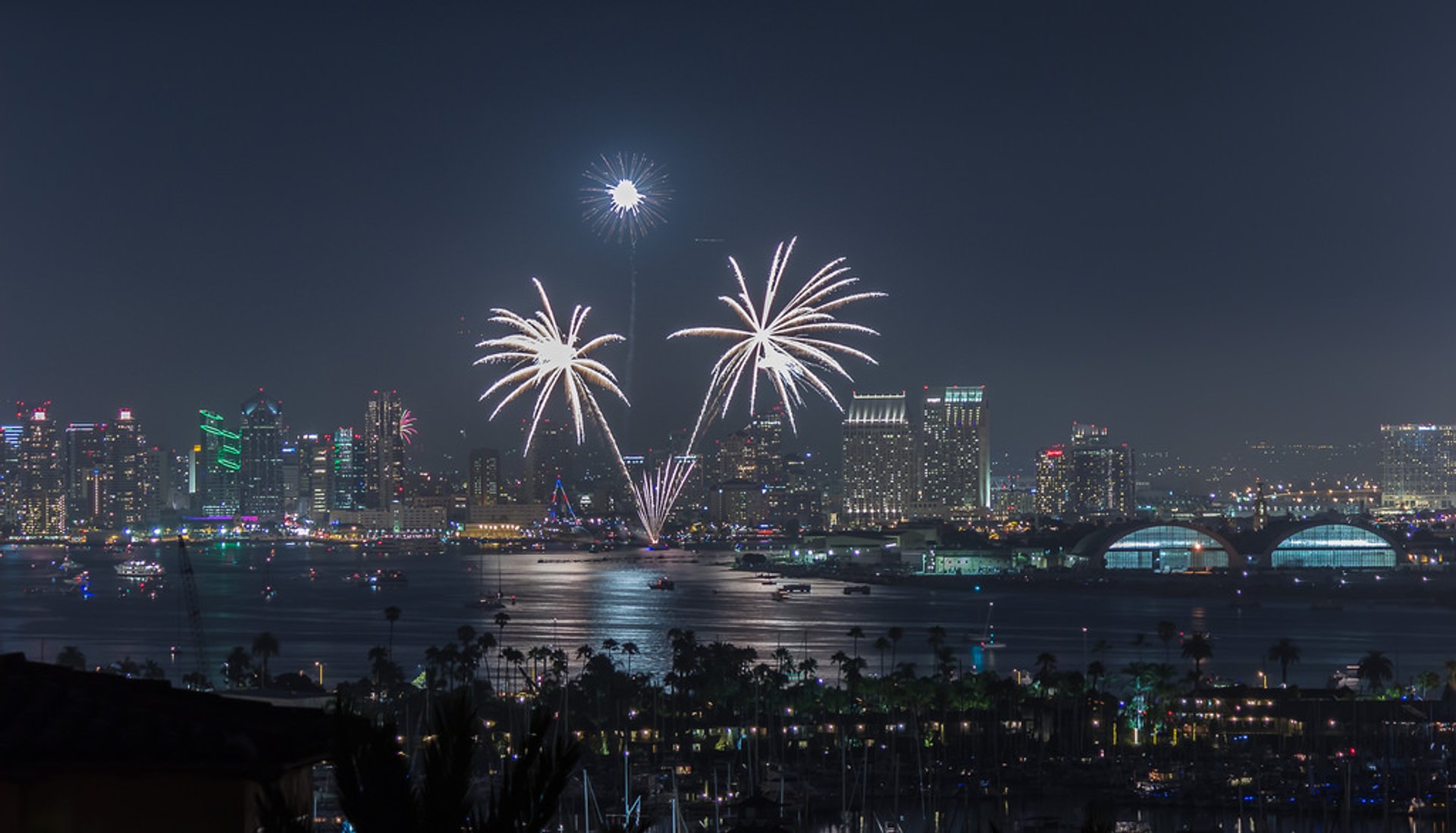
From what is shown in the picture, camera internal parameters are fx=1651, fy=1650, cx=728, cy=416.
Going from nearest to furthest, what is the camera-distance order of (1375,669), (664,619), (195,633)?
(1375,669)
(195,633)
(664,619)

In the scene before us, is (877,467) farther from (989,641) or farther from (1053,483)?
(989,641)

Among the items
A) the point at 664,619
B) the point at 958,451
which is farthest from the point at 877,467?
the point at 664,619

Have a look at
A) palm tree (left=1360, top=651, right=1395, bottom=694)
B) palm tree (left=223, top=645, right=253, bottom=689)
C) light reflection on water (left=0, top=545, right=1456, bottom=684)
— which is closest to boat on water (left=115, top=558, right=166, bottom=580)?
light reflection on water (left=0, top=545, right=1456, bottom=684)

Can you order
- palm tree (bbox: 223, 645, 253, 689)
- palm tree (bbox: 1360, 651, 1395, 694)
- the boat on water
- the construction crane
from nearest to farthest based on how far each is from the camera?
the construction crane < palm tree (bbox: 1360, 651, 1395, 694) < palm tree (bbox: 223, 645, 253, 689) < the boat on water

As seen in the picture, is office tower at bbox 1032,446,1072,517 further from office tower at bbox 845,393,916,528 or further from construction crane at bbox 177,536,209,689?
construction crane at bbox 177,536,209,689

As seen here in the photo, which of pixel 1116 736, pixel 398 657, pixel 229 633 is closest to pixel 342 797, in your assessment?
pixel 1116 736

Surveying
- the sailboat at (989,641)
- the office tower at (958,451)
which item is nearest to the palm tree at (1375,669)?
the sailboat at (989,641)
